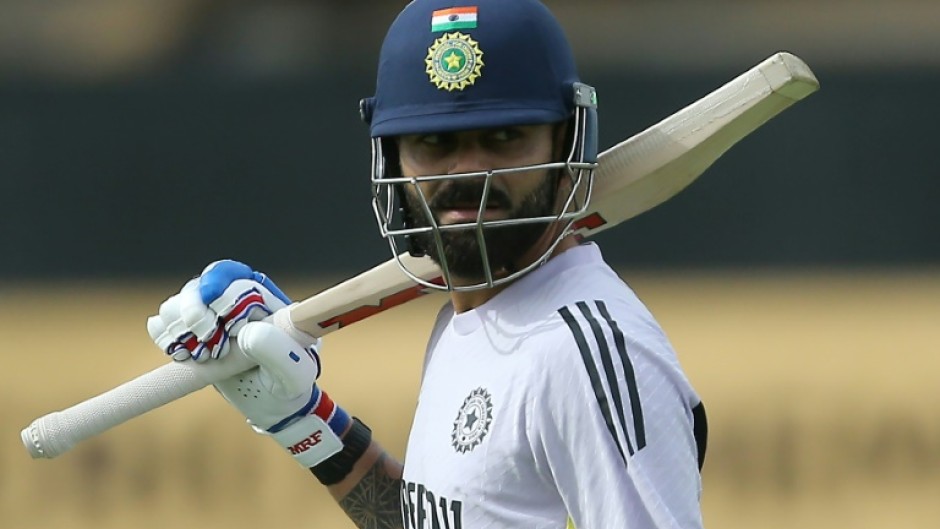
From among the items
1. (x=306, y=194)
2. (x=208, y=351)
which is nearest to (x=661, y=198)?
(x=208, y=351)

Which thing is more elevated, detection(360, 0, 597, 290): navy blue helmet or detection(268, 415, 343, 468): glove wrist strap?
detection(360, 0, 597, 290): navy blue helmet

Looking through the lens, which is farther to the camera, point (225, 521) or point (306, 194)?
point (306, 194)

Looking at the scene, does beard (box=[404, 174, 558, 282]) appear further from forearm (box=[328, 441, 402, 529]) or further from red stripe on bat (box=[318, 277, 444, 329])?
forearm (box=[328, 441, 402, 529])

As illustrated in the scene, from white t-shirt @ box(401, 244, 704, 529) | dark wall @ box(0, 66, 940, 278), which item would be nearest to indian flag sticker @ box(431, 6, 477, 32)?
white t-shirt @ box(401, 244, 704, 529)

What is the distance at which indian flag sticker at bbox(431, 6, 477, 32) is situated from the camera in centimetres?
201

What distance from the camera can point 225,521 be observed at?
561cm

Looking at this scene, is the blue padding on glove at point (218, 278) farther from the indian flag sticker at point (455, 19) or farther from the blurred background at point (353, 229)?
the blurred background at point (353, 229)

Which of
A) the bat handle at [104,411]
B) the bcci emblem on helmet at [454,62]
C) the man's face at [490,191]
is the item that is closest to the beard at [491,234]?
the man's face at [490,191]

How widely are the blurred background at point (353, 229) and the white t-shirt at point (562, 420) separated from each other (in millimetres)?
3677

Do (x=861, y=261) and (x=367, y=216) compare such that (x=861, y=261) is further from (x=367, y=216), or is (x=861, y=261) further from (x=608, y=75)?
(x=367, y=216)

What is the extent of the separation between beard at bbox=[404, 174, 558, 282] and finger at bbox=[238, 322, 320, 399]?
1.32 ft

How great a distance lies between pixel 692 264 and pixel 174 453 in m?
2.09

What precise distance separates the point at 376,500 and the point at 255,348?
327 millimetres

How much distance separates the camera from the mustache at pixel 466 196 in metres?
1.98
